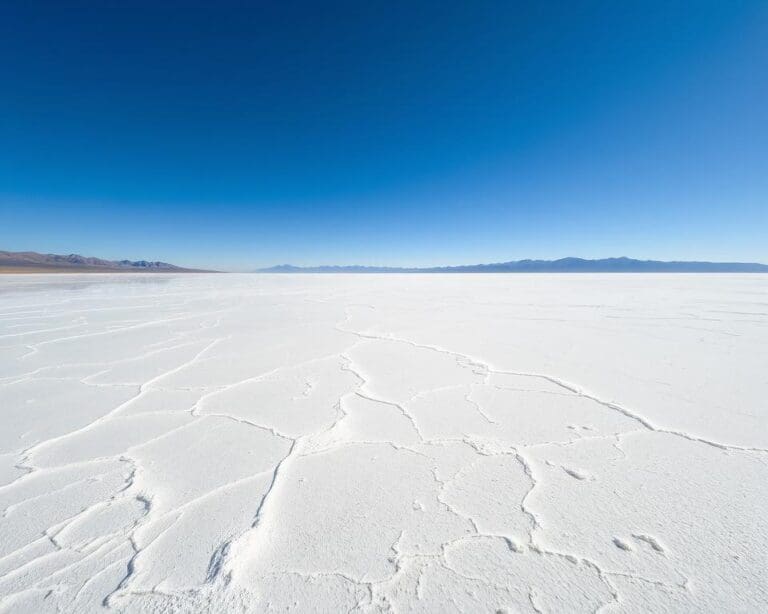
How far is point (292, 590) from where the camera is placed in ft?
3.96

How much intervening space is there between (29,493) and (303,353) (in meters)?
2.72

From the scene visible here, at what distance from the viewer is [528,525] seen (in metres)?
1.47

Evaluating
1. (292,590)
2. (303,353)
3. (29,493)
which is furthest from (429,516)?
(303,353)

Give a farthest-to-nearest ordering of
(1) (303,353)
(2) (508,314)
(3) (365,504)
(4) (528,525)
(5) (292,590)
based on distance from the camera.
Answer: (2) (508,314) → (1) (303,353) → (3) (365,504) → (4) (528,525) → (5) (292,590)

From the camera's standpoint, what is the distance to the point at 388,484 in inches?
70.0

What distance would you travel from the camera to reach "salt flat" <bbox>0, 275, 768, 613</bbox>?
47.5 inches

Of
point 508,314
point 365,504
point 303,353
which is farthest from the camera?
point 508,314

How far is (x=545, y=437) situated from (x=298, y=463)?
1501 mm

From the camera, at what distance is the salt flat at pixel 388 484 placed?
121 cm

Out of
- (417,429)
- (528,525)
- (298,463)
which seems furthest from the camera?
(417,429)

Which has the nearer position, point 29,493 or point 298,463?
point 29,493

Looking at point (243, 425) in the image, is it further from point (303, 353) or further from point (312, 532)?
point (303, 353)

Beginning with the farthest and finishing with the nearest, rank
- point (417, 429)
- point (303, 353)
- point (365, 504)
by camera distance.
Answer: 1. point (303, 353)
2. point (417, 429)
3. point (365, 504)

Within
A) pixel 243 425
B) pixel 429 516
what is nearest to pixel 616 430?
pixel 429 516
